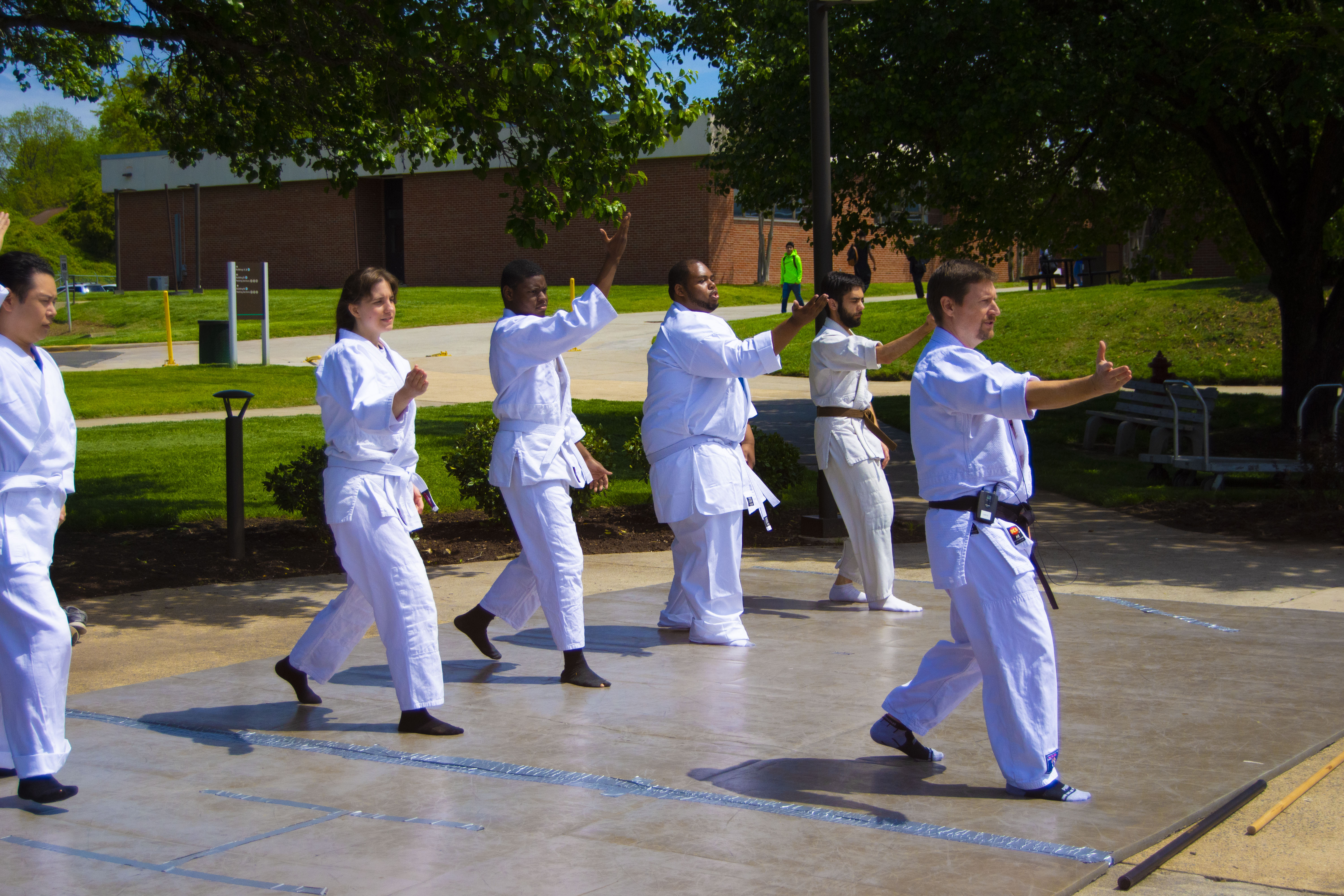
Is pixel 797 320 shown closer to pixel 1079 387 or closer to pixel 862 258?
pixel 1079 387

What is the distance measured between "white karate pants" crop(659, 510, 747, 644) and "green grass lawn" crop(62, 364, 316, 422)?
1106cm

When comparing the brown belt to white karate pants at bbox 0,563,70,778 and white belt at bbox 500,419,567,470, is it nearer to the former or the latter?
white belt at bbox 500,419,567,470

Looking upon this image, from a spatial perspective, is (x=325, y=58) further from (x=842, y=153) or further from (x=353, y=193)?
(x=353, y=193)

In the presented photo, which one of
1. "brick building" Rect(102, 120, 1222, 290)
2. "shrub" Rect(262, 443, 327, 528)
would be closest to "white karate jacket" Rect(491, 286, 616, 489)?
"shrub" Rect(262, 443, 327, 528)

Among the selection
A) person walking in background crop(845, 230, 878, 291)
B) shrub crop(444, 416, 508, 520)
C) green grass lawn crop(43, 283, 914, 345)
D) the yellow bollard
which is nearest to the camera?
shrub crop(444, 416, 508, 520)

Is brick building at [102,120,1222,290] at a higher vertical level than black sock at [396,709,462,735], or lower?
higher

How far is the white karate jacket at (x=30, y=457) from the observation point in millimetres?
4508

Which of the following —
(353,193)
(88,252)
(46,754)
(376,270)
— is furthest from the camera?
(88,252)

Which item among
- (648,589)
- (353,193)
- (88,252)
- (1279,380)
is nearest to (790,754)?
(648,589)

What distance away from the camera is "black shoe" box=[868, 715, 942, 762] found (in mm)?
4832

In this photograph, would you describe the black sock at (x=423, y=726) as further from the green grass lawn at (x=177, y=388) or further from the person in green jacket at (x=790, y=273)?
the person in green jacket at (x=790, y=273)

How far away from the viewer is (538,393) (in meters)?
6.13

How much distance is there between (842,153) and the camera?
504 inches

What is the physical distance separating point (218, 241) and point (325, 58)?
140ft
